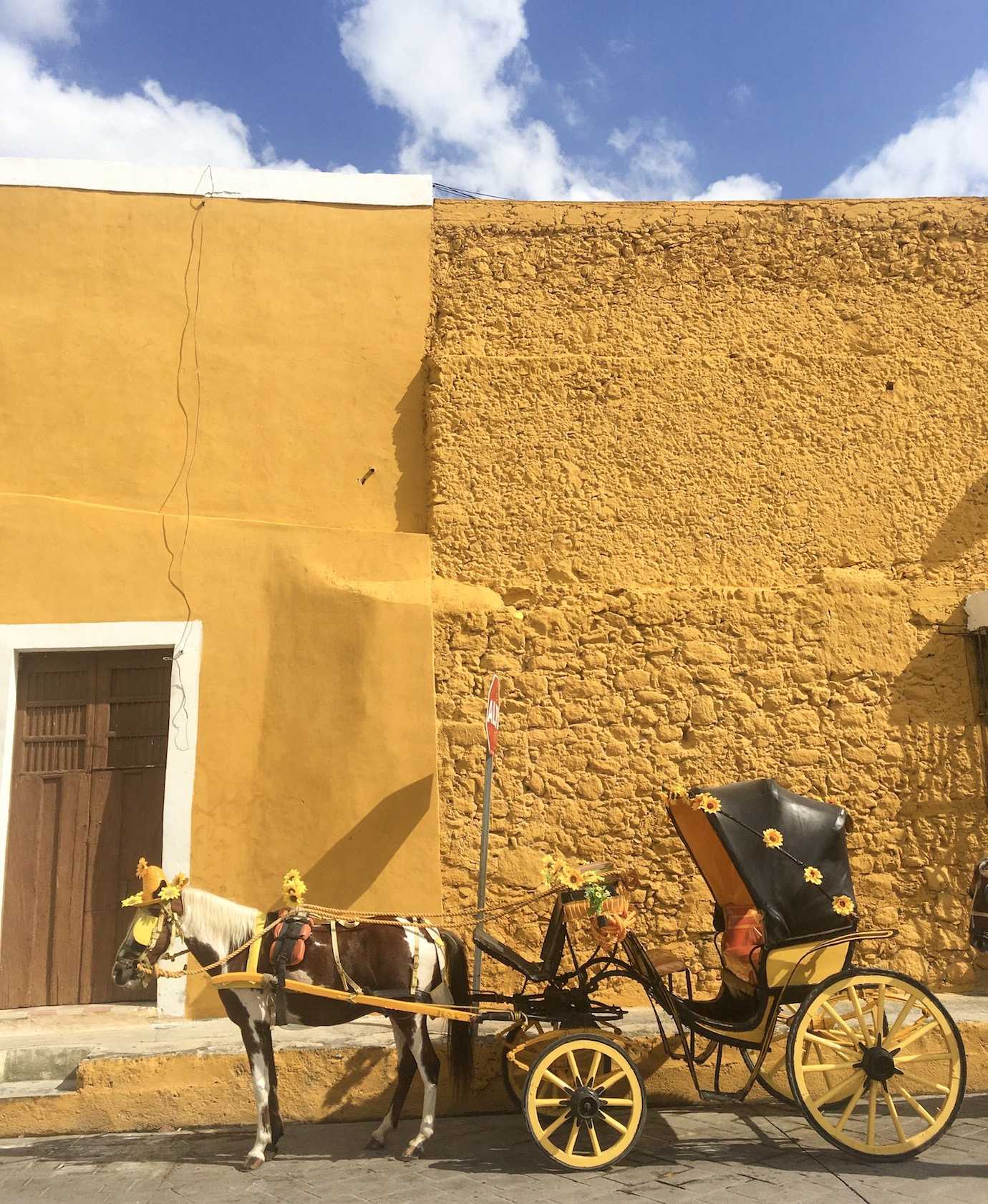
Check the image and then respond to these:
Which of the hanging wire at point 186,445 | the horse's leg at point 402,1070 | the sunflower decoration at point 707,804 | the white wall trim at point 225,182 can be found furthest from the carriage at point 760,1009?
the white wall trim at point 225,182

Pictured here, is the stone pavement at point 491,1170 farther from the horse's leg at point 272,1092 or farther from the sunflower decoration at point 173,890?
the sunflower decoration at point 173,890

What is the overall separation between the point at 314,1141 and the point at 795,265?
23.0ft

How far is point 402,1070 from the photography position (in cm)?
511

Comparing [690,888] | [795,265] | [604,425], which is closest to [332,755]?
[690,888]

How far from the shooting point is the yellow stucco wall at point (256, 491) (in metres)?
7.07

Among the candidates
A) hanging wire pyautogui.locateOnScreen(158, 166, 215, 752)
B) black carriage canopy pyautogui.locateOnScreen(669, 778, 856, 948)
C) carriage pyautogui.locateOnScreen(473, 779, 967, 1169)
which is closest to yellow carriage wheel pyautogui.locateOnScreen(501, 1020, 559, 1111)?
carriage pyautogui.locateOnScreen(473, 779, 967, 1169)

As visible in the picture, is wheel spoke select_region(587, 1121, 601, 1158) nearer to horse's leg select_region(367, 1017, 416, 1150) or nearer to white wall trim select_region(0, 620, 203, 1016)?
horse's leg select_region(367, 1017, 416, 1150)

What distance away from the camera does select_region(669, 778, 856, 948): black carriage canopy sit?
487 centimetres

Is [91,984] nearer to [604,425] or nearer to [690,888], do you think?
[690,888]

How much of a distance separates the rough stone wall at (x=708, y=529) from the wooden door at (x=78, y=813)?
2.11 meters

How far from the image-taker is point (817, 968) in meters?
4.82

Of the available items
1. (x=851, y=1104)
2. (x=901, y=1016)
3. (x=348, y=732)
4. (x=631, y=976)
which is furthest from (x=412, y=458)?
(x=851, y=1104)

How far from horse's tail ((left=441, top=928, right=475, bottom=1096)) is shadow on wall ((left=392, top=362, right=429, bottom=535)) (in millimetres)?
3492

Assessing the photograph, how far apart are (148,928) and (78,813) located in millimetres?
2672
